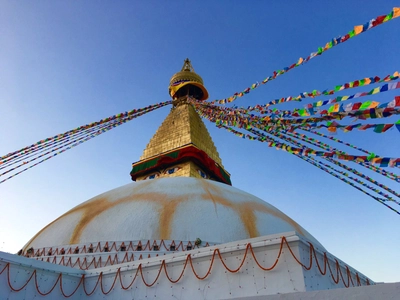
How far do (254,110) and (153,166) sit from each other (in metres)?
9.08

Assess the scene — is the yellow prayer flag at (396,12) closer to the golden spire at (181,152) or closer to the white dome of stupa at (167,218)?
the white dome of stupa at (167,218)

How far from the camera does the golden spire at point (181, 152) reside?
45.5ft

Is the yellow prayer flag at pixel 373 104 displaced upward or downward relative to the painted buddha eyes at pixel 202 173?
downward

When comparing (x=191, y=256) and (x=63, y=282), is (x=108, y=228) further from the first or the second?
(x=191, y=256)

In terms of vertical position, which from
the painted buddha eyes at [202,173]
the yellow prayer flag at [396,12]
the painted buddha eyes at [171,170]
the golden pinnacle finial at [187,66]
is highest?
the golden pinnacle finial at [187,66]

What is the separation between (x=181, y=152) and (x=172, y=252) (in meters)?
7.93

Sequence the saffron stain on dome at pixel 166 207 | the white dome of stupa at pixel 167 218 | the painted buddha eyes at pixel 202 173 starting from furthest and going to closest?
the painted buddha eyes at pixel 202 173 < the saffron stain on dome at pixel 166 207 < the white dome of stupa at pixel 167 218

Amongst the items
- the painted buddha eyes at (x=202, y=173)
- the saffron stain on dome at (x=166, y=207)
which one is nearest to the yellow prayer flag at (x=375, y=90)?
the saffron stain on dome at (x=166, y=207)

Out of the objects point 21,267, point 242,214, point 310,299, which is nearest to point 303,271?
point 310,299

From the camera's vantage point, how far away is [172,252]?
6340 millimetres

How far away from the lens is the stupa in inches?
163

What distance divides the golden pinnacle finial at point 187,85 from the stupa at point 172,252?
34.3 feet

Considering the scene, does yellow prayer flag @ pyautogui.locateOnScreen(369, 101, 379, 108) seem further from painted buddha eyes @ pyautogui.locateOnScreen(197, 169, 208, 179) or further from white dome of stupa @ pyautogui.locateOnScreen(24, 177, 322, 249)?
painted buddha eyes @ pyautogui.locateOnScreen(197, 169, 208, 179)

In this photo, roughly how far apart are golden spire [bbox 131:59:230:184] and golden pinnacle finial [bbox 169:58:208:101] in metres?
1.98
